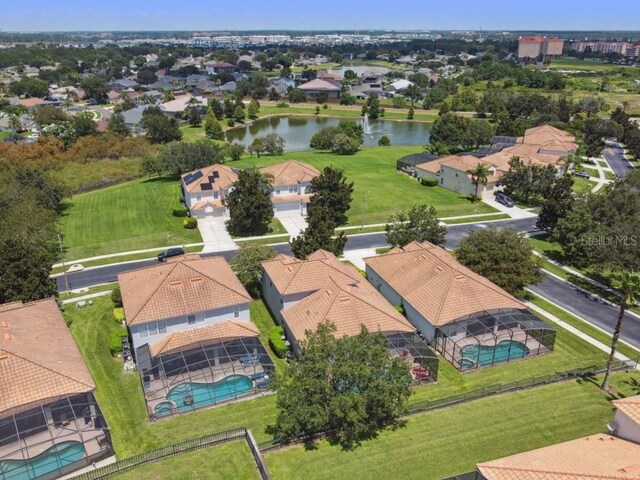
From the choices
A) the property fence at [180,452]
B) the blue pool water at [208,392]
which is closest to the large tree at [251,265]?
the blue pool water at [208,392]

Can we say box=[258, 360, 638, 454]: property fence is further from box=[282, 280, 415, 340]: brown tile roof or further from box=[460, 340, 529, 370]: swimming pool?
box=[282, 280, 415, 340]: brown tile roof

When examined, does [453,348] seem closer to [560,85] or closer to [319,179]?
[319,179]

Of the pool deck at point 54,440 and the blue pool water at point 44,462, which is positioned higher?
the pool deck at point 54,440

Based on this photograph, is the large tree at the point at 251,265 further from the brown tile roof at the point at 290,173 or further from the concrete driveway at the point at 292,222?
the brown tile roof at the point at 290,173

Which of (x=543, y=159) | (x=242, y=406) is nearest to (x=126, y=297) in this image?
(x=242, y=406)

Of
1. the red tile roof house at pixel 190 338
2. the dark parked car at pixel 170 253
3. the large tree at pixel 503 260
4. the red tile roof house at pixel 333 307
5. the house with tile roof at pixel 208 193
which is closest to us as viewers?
the red tile roof house at pixel 190 338

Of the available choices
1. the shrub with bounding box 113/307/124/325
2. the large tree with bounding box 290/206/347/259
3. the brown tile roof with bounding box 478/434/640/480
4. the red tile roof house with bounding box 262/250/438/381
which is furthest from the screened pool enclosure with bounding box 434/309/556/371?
the shrub with bounding box 113/307/124/325
